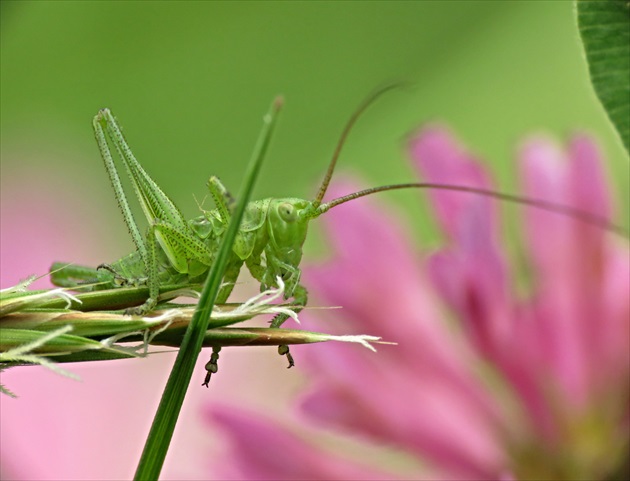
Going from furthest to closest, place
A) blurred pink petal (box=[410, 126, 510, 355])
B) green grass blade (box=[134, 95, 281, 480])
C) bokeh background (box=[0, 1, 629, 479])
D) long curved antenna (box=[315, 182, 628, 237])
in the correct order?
bokeh background (box=[0, 1, 629, 479]) → blurred pink petal (box=[410, 126, 510, 355]) → long curved antenna (box=[315, 182, 628, 237]) → green grass blade (box=[134, 95, 281, 480])

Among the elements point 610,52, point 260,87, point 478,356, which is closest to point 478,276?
point 478,356

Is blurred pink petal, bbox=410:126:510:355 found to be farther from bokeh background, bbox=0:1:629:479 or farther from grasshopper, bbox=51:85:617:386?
bokeh background, bbox=0:1:629:479

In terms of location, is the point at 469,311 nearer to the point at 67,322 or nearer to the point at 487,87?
the point at 67,322

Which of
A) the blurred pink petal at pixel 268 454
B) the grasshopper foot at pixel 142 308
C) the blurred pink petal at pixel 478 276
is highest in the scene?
the grasshopper foot at pixel 142 308

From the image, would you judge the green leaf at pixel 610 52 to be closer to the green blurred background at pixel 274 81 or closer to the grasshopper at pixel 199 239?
the grasshopper at pixel 199 239

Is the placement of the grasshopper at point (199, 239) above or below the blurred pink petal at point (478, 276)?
above

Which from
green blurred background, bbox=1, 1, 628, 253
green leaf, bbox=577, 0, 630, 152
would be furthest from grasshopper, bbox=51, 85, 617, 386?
green blurred background, bbox=1, 1, 628, 253

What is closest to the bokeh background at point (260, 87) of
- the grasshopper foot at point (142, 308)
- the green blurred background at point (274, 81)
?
the green blurred background at point (274, 81)
